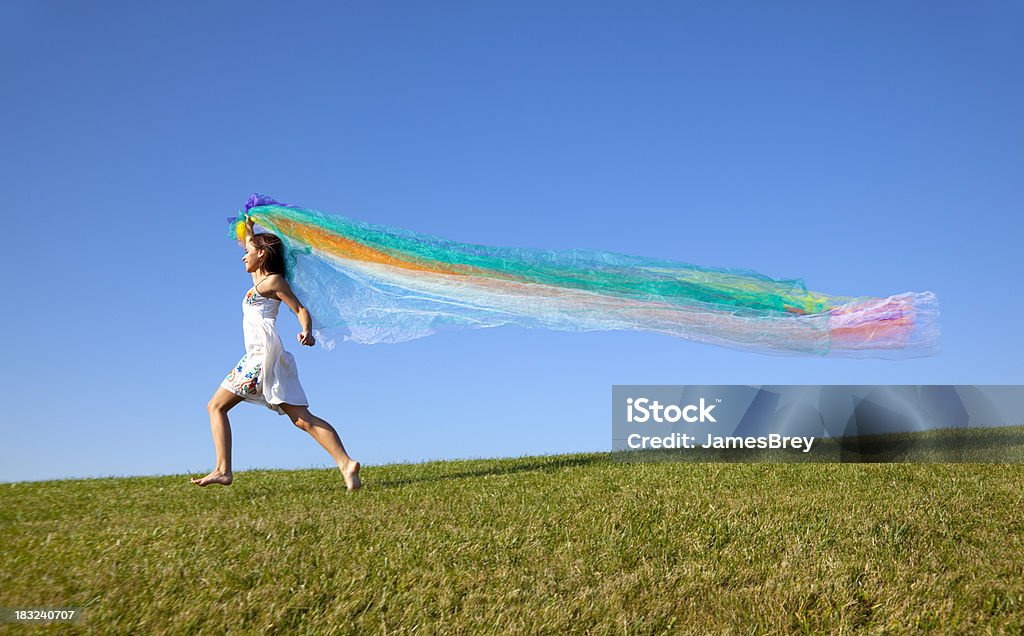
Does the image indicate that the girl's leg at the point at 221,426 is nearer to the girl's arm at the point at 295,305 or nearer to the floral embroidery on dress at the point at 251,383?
the floral embroidery on dress at the point at 251,383

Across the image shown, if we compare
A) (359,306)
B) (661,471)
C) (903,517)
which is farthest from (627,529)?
(359,306)

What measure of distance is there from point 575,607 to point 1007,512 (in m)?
5.24

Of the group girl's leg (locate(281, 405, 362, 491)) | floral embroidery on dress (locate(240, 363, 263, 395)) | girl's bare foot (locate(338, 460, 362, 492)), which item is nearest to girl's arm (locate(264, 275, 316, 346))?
floral embroidery on dress (locate(240, 363, 263, 395))

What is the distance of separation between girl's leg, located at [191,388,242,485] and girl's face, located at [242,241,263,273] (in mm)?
1429

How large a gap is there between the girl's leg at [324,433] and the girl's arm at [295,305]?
764 millimetres

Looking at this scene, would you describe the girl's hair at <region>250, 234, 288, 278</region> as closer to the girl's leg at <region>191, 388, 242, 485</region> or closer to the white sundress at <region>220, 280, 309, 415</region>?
the white sundress at <region>220, 280, 309, 415</region>

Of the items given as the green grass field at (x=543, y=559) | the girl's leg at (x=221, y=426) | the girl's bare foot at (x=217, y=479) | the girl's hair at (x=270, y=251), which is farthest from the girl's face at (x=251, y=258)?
the green grass field at (x=543, y=559)

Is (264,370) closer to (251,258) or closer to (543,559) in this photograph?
(251,258)

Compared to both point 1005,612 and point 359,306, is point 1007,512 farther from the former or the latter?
point 359,306

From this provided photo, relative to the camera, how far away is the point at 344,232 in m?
9.28

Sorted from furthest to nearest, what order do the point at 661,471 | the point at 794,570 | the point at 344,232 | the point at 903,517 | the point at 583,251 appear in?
the point at 661,471 < the point at 344,232 < the point at 583,251 < the point at 903,517 < the point at 794,570

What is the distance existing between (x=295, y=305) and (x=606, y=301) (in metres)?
3.43

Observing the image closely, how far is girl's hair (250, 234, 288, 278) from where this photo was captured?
9.09 meters

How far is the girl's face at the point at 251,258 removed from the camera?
9.12 meters
